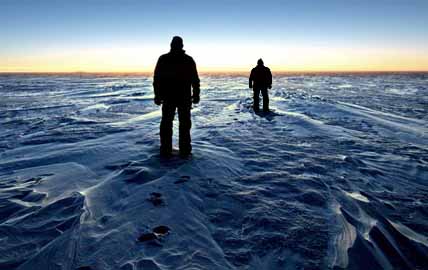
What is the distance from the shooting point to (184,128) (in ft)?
17.5

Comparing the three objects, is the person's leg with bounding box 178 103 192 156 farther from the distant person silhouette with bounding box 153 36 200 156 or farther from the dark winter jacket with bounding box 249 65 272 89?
the dark winter jacket with bounding box 249 65 272 89

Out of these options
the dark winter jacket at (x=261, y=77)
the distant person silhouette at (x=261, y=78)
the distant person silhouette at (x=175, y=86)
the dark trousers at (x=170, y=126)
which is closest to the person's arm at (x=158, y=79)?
the distant person silhouette at (x=175, y=86)

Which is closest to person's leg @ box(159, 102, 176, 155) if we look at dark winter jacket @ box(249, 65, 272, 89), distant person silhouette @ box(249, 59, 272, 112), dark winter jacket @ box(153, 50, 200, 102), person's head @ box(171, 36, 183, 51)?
dark winter jacket @ box(153, 50, 200, 102)

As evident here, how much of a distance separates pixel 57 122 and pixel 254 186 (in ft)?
27.0

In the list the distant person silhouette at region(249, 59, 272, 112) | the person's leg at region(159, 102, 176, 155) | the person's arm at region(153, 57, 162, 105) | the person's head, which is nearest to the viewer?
the person's head

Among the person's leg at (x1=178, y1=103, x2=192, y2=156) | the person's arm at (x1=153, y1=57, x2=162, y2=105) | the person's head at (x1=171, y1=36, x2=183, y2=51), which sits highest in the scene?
the person's head at (x1=171, y1=36, x2=183, y2=51)

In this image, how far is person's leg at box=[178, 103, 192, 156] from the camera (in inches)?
210

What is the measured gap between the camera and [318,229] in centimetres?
288

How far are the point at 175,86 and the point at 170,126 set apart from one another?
2.43ft

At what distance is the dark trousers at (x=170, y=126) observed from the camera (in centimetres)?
529

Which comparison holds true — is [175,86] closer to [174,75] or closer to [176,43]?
[174,75]

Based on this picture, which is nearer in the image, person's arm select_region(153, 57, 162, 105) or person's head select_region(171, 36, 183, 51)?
person's head select_region(171, 36, 183, 51)

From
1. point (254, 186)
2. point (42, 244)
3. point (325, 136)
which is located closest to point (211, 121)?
point (325, 136)

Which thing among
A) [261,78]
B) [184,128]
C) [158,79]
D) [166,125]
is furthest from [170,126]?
[261,78]
